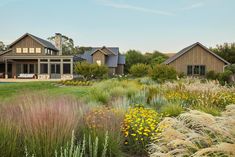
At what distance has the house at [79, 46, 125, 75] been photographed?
45938mm

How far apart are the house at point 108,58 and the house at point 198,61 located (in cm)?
1175

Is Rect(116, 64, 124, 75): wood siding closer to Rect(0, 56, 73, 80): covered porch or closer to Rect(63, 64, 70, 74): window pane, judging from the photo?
Rect(63, 64, 70, 74): window pane

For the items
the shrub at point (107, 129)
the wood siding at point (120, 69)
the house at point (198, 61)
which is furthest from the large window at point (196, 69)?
the shrub at point (107, 129)

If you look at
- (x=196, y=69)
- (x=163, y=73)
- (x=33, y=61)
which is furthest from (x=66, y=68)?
(x=163, y=73)

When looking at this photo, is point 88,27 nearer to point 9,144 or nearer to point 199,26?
point 199,26

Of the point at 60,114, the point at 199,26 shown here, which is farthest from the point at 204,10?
the point at 60,114

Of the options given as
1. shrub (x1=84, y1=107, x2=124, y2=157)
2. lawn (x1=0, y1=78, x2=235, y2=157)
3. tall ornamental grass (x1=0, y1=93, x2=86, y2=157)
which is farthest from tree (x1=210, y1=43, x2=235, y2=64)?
tall ornamental grass (x1=0, y1=93, x2=86, y2=157)

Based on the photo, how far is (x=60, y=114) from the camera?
4328mm

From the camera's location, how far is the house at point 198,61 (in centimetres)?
3619

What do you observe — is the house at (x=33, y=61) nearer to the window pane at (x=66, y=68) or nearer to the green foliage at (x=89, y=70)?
the window pane at (x=66, y=68)

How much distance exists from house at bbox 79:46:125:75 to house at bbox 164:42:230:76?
11.8 meters

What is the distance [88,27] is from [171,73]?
14535 mm

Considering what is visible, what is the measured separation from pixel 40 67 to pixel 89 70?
491 inches

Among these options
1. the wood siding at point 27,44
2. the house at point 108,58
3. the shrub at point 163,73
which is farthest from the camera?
the house at point 108,58
